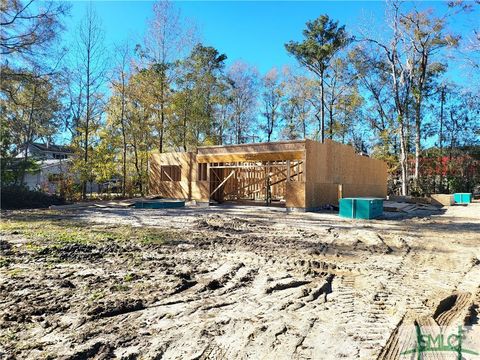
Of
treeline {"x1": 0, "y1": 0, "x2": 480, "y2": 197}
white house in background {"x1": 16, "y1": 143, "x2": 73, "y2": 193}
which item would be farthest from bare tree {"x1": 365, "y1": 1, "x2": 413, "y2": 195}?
white house in background {"x1": 16, "y1": 143, "x2": 73, "y2": 193}

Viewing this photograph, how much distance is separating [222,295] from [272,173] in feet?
51.2

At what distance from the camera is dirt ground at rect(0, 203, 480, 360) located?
249 centimetres

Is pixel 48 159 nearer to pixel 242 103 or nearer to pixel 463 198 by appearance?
pixel 242 103

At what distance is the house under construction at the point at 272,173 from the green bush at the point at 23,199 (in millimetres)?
5682

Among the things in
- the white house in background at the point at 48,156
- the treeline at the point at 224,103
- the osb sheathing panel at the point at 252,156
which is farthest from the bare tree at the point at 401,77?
the white house in background at the point at 48,156

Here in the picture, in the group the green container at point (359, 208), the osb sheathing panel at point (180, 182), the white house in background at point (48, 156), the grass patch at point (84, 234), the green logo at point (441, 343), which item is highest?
the white house in background at point (48, 156)

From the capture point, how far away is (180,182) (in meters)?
19.2

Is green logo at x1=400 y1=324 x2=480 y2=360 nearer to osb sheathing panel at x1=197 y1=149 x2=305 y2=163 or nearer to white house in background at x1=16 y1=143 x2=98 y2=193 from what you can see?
osb sheathing panel at x1=197 y1=149 x2=305 y2=163

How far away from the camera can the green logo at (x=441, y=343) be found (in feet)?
7.90

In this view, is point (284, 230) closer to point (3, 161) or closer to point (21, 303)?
point (21, 303)

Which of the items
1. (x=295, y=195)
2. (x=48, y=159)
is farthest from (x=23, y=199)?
(x=48, y=159)

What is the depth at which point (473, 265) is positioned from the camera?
516 cm

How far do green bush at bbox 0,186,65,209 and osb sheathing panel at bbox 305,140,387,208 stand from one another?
504 inches

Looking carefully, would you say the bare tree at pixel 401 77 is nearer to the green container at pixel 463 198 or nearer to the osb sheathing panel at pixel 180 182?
the green container at pixel 463 198
